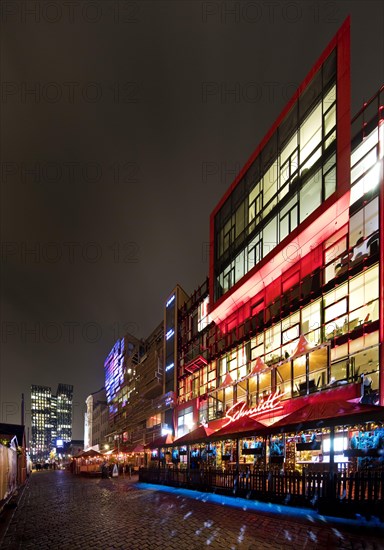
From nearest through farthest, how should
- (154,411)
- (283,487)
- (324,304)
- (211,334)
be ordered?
(283,487)
(324,304)
(211,334)
(154,411)

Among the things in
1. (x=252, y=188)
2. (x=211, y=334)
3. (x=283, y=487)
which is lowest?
(x=283, y=487)

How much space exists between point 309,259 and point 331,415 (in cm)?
1158

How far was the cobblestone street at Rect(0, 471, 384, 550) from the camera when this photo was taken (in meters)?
8.65

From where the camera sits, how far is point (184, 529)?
404 inches

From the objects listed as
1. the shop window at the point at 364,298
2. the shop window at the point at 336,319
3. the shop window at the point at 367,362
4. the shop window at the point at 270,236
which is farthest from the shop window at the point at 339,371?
the shop window at the point at 270,236

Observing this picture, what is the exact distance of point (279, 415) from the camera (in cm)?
2309

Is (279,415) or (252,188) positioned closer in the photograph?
(279,415)

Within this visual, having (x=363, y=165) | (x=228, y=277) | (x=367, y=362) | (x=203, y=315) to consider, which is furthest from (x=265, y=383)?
(x=363, y=165)

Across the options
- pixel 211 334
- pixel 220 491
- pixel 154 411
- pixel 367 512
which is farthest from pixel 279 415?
pixel 154 411

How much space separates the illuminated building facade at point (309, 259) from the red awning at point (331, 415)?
1019 millimetres

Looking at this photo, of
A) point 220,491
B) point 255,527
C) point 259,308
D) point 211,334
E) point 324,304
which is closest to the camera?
point 255,527

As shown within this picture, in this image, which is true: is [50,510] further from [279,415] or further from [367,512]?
[279,415]

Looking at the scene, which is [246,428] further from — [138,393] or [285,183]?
[138,393]

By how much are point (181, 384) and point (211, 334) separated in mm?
9756
